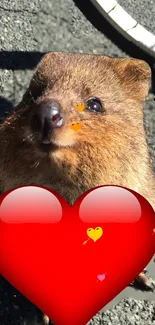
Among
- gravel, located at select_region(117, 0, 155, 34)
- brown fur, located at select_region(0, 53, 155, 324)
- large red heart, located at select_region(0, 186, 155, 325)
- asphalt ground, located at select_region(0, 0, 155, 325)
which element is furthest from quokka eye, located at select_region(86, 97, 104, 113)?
gravel, located at select_region(117, 0, 155, 34)

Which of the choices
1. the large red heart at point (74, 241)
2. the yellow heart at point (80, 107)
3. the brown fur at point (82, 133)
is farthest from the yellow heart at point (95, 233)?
the yellow heart at point (80, 107)

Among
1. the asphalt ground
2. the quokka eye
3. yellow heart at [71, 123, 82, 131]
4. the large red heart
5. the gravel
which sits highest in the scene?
yellow heart at [71, 123, 82, 131]

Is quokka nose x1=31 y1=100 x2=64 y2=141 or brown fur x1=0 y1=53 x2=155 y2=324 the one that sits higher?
quokka nose x1=31 y1=100 x2=64 y2=141

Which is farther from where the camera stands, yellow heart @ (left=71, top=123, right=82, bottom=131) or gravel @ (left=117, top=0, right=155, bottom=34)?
gravel @ (left=117, top=0, right=155, bottom=34)

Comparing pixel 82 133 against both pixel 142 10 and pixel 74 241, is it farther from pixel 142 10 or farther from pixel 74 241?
pixel 142 10

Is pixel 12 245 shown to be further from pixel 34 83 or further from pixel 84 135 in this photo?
pixel 34 83

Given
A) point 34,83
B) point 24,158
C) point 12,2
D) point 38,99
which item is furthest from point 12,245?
point 12,2

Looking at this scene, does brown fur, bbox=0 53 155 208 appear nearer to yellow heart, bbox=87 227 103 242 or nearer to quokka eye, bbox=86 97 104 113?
quokka eye, bbox=86 97 104 113
